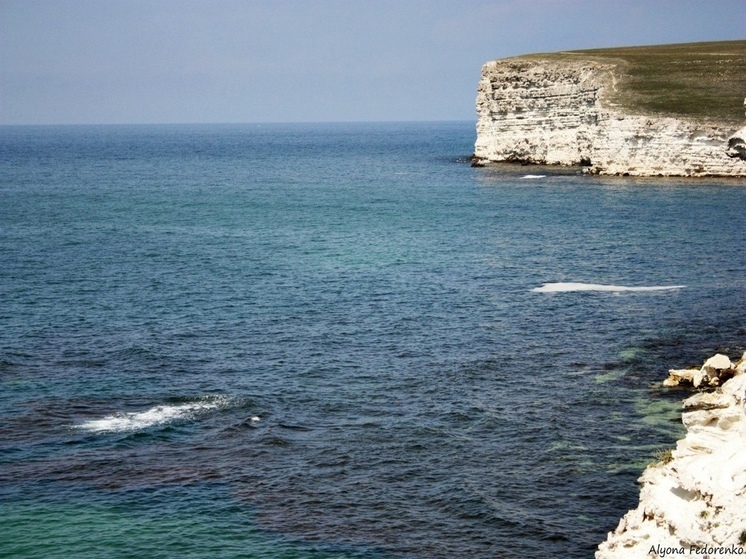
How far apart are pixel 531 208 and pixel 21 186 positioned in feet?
265

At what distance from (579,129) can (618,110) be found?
1217cm

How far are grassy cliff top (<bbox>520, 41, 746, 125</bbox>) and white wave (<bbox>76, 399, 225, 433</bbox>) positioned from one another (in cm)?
9205

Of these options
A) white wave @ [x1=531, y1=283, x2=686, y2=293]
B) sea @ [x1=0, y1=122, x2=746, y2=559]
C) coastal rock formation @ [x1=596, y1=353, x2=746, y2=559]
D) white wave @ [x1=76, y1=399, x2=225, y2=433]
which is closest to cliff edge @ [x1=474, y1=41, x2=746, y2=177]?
sea @ [x1=0, y1=122, x2=746, y2=559]

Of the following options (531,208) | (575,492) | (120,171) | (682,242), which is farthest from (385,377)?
(120,171)

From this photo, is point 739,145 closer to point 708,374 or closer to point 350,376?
point 708,374

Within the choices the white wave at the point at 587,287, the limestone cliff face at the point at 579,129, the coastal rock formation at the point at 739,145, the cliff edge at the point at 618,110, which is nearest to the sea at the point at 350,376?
the white wave at the point at 587,287

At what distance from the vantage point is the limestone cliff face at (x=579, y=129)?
11625 cm

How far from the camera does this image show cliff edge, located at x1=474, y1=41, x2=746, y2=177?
11669 cm

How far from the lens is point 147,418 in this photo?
40844 mm

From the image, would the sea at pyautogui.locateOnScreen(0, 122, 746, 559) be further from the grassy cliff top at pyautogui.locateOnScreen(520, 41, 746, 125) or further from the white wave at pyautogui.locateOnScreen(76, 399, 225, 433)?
the grassy cliff top at pyautogui.locateOnScreen(520, 41, 746, 125)

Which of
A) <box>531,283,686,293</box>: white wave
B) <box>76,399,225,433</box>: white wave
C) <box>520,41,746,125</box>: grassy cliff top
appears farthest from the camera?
<box>520,41,746,125</box>: grassy cliff top

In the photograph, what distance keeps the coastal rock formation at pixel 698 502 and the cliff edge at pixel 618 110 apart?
317 ft

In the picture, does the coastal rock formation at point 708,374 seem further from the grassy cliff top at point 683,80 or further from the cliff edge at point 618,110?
the grassy cliff top at point 683,80

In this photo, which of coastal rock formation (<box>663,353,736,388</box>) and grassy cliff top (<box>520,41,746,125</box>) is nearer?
coastal rock formation (<box>663,353,736,388</box>)
